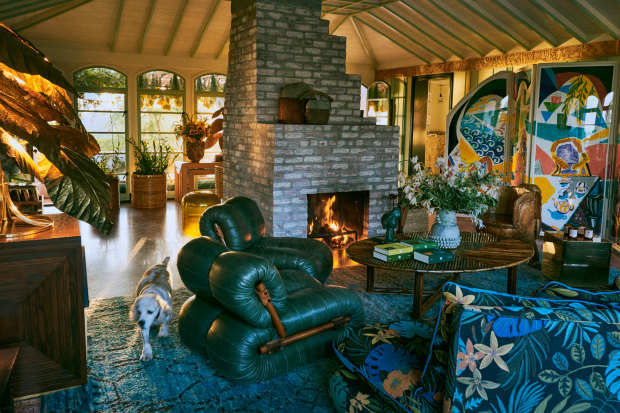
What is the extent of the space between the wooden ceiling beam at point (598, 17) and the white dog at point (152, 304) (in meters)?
5.37

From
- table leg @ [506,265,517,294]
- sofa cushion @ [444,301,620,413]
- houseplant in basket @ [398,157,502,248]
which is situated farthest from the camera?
table leg @ [506,265,517,294]

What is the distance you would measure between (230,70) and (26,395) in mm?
4638

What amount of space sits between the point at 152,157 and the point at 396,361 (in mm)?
7244

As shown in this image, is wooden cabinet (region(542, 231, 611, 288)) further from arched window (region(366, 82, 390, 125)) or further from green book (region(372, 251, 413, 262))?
arched window (region(366, 82, 390, 125))

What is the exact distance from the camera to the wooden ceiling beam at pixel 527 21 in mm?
6715

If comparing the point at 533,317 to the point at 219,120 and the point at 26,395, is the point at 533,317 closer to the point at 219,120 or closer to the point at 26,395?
the point at 26,395

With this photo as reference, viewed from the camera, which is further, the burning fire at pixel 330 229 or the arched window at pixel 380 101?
the arched window at pixel 380 101

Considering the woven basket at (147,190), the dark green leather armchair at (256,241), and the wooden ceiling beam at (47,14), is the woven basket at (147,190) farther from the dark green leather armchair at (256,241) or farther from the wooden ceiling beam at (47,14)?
the dark green leather armchair at (256,241)

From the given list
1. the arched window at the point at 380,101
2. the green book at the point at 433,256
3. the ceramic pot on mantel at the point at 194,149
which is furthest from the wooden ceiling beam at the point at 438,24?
the green book at the point at 433,256

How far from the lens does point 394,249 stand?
4062 millimetres

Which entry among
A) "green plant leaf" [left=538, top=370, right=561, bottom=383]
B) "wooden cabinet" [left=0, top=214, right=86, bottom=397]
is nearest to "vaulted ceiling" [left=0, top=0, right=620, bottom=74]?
"wooden cabinet" [left=0, top=214, right=86, bottom=397]

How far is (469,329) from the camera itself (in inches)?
72.1

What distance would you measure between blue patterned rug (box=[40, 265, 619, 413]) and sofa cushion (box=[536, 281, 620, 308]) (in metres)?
1.25

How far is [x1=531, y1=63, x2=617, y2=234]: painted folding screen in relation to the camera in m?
6.38
